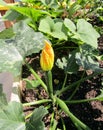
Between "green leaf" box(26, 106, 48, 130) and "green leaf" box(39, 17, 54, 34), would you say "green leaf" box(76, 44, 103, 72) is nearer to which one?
"green leaf" box(39, 17, 54, 34)

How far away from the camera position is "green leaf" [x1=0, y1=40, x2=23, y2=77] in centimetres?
106

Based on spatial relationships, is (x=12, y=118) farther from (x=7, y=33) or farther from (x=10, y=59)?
(x=7, y=33)

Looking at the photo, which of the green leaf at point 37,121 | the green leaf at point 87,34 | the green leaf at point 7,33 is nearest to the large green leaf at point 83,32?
the green leaf at point 87,34

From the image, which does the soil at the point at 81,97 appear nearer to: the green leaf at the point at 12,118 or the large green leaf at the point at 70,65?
the large green leaf at the point at 70,65

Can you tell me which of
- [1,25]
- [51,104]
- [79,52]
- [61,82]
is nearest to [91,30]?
[79,52]

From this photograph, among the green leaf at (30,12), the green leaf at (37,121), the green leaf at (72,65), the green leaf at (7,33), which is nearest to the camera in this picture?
the green leaf at (37,121)

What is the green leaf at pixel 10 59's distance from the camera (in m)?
1.06

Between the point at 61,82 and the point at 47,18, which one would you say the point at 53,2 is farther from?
the point at 61,82

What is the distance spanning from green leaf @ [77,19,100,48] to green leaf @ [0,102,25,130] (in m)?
0.44

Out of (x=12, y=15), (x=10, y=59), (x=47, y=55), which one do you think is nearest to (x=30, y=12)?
(x=12, y=15)

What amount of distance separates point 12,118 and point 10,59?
0.23 m

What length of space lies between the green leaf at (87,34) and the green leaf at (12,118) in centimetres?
44

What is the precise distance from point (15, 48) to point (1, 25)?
2.00 feet

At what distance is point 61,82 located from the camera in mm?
1383
